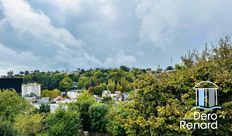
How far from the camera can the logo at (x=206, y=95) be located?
11.0m

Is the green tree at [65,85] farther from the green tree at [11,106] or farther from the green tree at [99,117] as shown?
the green tree at [99,117]

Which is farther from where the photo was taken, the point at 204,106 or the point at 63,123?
the point at 63,123

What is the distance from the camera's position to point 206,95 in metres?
11.3

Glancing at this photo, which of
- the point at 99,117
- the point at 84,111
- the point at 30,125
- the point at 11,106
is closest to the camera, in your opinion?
the point at 99,117

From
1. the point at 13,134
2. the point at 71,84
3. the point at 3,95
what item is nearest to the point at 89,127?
the point at 13,134

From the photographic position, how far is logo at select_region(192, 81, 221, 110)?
11.0 m

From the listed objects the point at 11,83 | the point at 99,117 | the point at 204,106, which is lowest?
the point at 99,117

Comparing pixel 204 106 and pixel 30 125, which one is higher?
pixel 204 106

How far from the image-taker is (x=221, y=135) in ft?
35.9

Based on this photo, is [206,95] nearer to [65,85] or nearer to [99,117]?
[99,117]

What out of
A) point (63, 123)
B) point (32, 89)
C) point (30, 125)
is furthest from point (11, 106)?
point (32, 89)

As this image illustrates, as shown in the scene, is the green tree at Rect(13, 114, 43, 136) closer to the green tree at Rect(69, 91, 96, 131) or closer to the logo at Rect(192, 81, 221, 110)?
the green tree at Rect(69, 91, 96, 131)

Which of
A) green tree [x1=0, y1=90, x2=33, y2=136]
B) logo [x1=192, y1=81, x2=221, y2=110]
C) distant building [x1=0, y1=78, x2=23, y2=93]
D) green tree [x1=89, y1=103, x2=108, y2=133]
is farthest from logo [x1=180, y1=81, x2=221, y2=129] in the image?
distant building [x1=0, y1=78, x2=23, y2=93]

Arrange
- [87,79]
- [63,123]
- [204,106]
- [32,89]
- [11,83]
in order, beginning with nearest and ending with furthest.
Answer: [204,106] → [63,123] → [11,83] → [32,89] → [87,79]
